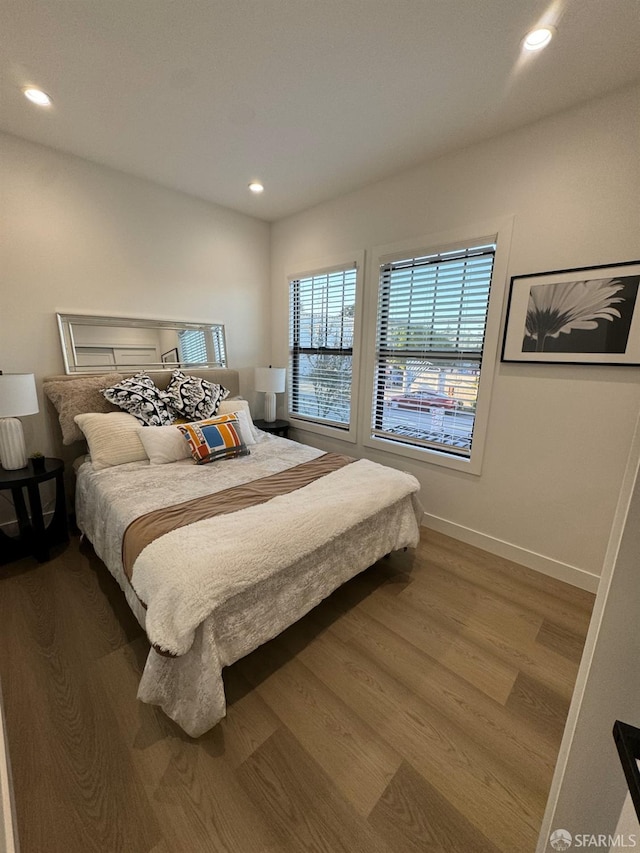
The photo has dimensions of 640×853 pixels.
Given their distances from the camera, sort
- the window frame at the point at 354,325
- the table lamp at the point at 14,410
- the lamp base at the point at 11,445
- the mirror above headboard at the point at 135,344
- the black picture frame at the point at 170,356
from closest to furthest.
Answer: the table lamp at the point at 14,410 → the lamp base at the point at 11,445 → the mirror above headboard at the point at 135,344 → the window frame at the point at 354,325 → the black picture frame at the point at 170,356

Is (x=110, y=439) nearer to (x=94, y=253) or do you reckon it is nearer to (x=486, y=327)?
(x=94, y=253)

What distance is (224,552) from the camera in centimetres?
130

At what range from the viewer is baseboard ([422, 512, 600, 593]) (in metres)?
2.13

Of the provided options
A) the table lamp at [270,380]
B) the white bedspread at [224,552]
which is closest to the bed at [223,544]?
the white bedspread at [224,552]

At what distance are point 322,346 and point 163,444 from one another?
70.6 inches

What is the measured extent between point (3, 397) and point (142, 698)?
1836mm

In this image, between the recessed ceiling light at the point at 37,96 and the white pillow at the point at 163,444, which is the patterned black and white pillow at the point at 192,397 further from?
the recessed ceiling light at the point at 37,96

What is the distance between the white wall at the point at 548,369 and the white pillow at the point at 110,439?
2.20 meters

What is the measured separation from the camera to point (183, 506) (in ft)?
5.59

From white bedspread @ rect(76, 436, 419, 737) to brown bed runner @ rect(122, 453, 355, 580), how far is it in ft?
0.24

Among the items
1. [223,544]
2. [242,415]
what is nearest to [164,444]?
[242,415]

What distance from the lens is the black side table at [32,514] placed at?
208 centimetres

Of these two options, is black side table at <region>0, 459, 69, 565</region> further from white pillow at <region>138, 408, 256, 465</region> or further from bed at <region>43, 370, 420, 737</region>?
white pillow at <region>138, 408, 256, 465</region>

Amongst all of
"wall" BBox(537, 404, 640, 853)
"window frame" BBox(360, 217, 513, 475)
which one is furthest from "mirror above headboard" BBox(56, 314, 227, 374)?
"wall" BBox(537, 404, 640, 853)
